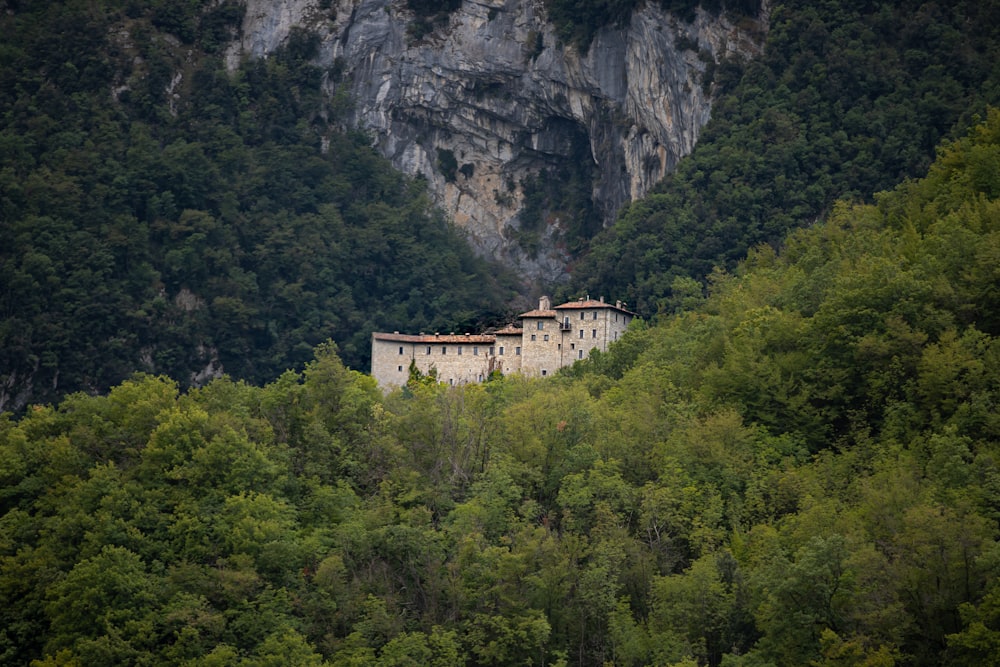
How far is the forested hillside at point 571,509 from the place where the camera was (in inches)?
2024

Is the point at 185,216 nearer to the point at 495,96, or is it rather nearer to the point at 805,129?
the point at 495,96

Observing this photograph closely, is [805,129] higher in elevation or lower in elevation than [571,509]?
higher

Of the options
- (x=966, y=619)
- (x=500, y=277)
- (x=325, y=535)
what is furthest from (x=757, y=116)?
(x=966, y=619)

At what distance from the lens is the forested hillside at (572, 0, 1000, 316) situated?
117m

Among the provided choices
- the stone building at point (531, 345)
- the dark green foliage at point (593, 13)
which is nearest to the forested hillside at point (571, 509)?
the stone building at point (531, 345)

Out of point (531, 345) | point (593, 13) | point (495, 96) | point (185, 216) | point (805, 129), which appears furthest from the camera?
point (495, 96)

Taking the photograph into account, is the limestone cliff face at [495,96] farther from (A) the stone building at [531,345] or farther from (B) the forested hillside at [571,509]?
(B) the forested hillside at [571,509]

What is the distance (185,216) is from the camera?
146 meters

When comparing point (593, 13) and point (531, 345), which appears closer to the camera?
point (531, 345)

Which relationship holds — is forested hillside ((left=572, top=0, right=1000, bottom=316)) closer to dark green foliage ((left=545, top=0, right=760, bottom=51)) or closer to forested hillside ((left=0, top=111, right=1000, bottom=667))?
dark green foliage ((left=545, top=0, right=760, bottom=51))

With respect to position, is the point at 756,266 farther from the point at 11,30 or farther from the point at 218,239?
the point at 11,30

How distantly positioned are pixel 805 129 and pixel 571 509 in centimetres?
6768

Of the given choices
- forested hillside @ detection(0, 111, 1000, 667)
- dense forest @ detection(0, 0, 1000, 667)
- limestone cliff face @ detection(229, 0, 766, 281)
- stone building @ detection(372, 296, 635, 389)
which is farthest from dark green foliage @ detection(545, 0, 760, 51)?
forested hillside @ detection(0, 111, 1000, 667)

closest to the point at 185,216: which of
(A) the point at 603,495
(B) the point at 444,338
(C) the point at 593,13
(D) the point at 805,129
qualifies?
(C) the point at 593,13
